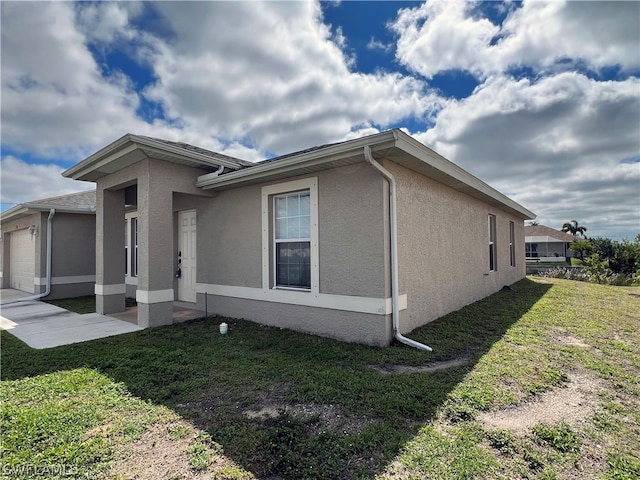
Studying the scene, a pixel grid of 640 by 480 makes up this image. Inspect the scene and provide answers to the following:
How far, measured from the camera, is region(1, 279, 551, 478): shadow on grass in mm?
2244

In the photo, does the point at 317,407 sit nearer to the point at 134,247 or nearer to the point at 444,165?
the point at 444,165

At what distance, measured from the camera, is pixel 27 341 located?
17.1ft

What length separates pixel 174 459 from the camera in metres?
2.17

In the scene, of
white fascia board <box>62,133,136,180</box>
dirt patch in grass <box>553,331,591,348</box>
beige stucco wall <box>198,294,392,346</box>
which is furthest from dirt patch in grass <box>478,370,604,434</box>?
white fascia board <box>62,133,136,180</box>

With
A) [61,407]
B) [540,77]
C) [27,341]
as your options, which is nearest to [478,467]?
[61,407]

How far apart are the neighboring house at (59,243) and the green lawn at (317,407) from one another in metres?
6.31

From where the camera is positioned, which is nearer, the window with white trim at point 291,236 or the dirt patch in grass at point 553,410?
the dirt patch in grass at point 553,410

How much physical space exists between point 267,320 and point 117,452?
375 centimetres

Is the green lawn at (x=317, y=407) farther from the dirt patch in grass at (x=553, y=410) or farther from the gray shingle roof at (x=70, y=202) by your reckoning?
the gray shingle roof at (x=70, y=202)

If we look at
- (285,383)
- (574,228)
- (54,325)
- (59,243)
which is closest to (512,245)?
(285,383)

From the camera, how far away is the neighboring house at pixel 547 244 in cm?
3416

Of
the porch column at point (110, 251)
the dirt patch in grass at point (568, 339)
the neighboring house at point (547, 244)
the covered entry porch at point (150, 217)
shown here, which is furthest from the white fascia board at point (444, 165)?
the neighboring house at point (547, 244)

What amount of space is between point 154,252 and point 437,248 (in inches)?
220

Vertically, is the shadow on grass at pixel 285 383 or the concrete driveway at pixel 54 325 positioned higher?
the shadow on grass at pixel 285 383
